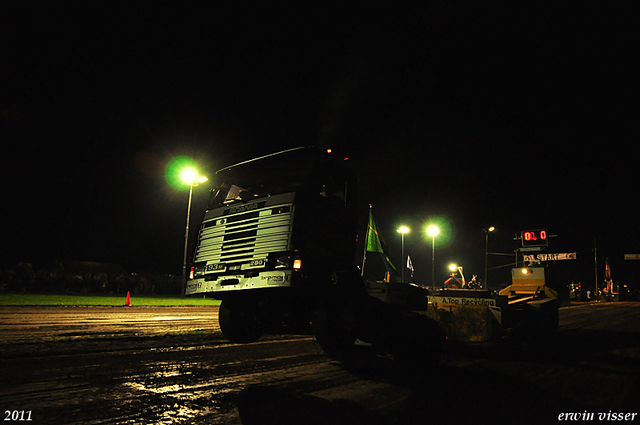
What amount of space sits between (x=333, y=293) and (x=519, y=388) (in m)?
3.10

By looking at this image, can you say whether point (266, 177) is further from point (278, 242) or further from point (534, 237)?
point (534, 237)

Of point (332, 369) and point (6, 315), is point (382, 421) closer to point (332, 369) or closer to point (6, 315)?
point (332, 369)

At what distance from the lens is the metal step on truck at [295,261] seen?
20.7 ft

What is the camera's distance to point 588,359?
30.3 ft

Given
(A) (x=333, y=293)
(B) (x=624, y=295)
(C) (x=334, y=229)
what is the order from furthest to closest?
(B) (x=624, y=295), (C) (x=334, y=229), (A) (x=333, y=293)

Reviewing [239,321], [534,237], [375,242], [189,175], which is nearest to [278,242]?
[239,321]

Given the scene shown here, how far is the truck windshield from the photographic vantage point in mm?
6875

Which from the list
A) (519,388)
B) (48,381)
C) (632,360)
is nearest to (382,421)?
(519,388)

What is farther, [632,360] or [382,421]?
[632,360]

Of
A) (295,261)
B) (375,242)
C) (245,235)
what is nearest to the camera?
(295,261)

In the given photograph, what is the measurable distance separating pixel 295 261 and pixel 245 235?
109cm

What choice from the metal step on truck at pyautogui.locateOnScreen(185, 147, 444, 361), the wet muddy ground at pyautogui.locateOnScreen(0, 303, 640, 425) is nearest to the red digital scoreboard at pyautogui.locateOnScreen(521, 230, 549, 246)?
the wet muddy ground at pyautogui.locateOnScreen(0, 303, 640, 425)

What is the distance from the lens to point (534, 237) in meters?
27.2

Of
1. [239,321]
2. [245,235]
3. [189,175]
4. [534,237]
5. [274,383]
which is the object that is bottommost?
[274,383]
